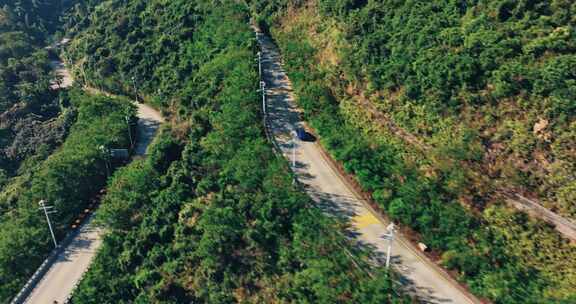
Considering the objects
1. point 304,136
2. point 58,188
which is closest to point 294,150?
point 304,136

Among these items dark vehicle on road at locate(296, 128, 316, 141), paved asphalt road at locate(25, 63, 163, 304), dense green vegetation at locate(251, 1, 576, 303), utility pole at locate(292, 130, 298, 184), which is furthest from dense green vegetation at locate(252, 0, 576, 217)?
paved asphalt road at locate(25, 63, 163, 304)

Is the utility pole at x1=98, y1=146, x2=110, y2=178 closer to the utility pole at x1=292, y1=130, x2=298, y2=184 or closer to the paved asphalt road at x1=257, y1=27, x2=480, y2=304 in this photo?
the paved asphalt road at x1=257, y1=27, x2=480, y2=304

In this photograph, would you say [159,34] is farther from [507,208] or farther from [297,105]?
[507,208]

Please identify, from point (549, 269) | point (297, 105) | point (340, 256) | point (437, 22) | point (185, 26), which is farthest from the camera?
point (185, 26)

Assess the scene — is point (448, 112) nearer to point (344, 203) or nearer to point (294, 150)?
point (344, 203)

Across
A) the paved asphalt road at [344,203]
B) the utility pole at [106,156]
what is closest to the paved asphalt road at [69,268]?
the utility pole at [106,156]

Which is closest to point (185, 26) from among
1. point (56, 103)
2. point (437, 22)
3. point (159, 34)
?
point (159, 34)
